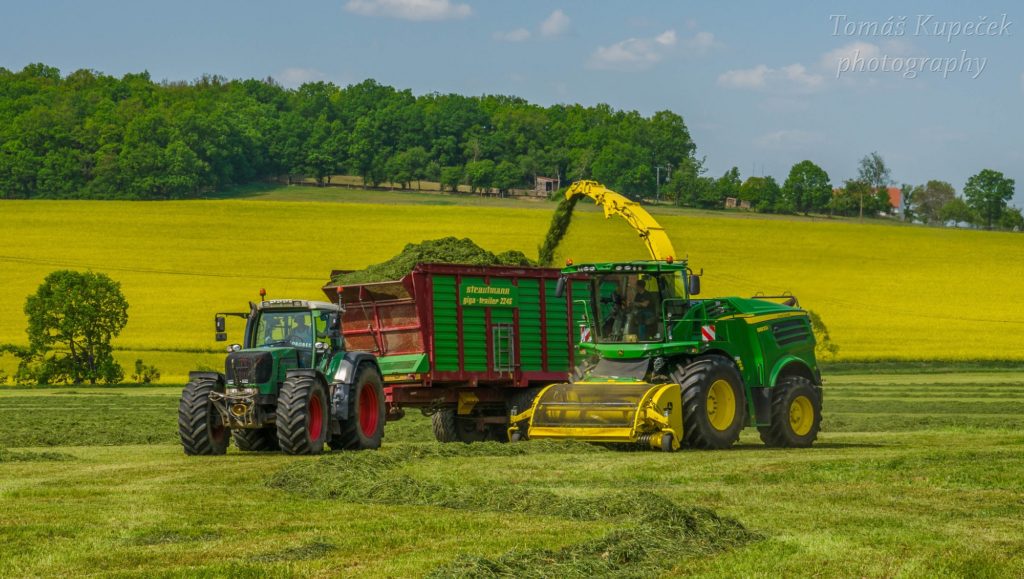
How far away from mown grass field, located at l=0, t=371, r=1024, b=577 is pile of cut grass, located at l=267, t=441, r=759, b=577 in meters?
0.03

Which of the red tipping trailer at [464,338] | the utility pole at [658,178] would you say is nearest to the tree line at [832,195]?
the utility pole at [658,178]

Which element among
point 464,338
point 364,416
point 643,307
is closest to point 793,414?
point 643,307

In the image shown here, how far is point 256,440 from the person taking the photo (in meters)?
21.2

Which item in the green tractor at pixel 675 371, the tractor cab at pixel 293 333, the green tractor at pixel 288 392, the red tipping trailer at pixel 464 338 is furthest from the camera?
the red tipping trailer at pixel 464 338

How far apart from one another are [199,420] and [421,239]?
61.1 meters

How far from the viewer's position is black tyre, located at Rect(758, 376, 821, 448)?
868 inches

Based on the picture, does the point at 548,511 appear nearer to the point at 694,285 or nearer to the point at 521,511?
the point at 521,511

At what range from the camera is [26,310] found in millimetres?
51031

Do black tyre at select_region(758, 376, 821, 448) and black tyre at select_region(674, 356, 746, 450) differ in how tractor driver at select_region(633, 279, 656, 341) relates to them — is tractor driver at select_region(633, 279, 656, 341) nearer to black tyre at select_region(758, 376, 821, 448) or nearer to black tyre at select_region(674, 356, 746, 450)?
black tyre at select_region(674, 356, 746, 450)

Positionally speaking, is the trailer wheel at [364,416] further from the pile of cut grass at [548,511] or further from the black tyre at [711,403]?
the black tyre at [711,403]

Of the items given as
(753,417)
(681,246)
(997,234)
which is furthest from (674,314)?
(997,234)

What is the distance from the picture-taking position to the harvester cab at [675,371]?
66.1 feet

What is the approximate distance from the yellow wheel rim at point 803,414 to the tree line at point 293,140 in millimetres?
71649

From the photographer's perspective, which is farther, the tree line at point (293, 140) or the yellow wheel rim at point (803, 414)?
the tree line at point (293, 140)
